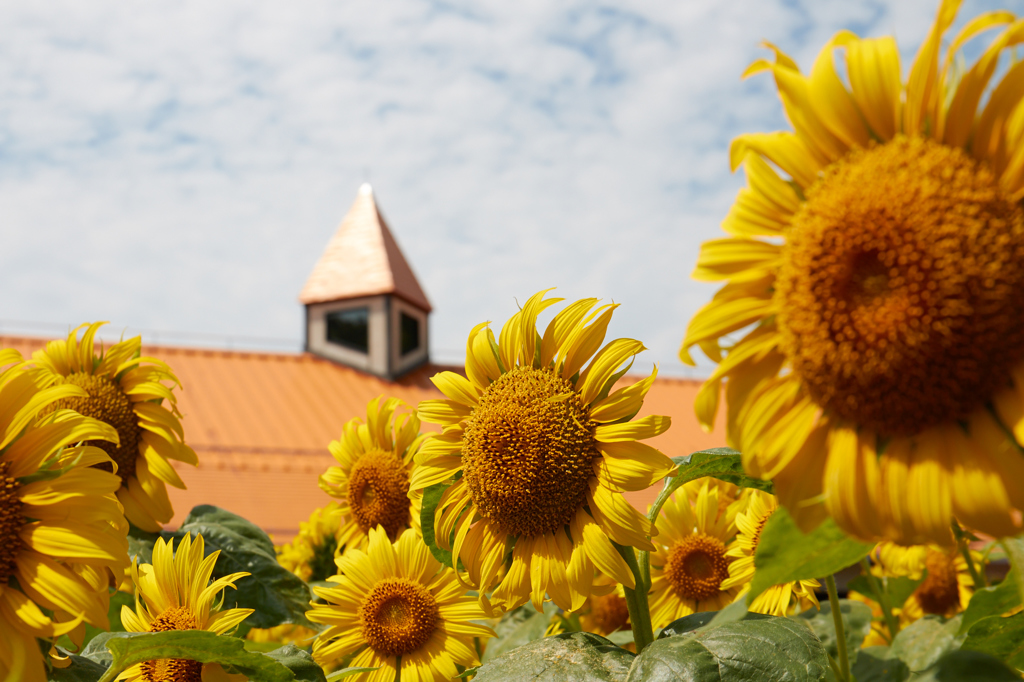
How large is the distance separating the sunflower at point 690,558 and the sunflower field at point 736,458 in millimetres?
251

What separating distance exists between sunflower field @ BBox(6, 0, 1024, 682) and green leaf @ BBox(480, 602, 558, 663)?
374mm

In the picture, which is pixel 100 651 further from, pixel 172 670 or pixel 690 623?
pixel 690 623

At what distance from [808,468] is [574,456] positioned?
2.58 feet

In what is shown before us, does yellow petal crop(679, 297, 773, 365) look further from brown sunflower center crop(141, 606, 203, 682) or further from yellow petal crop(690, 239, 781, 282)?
brown sunflower center crop(141, 606, 203, 682)

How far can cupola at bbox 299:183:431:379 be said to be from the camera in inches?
1539

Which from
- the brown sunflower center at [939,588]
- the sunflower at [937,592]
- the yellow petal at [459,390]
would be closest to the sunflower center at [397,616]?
the yellow petal at [459,390]

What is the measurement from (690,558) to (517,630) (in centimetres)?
76

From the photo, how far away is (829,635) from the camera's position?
2.92 m

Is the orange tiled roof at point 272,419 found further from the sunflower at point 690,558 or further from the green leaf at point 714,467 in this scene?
the green leaf at point 714,467

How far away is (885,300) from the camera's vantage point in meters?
1.16

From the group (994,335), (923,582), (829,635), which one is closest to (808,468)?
(994,335)

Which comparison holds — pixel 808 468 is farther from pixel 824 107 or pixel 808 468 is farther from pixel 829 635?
pixel 829 635

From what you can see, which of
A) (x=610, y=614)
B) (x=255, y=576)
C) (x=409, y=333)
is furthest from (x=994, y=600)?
(x=409, y=333)

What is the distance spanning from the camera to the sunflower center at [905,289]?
1078 millimetres
